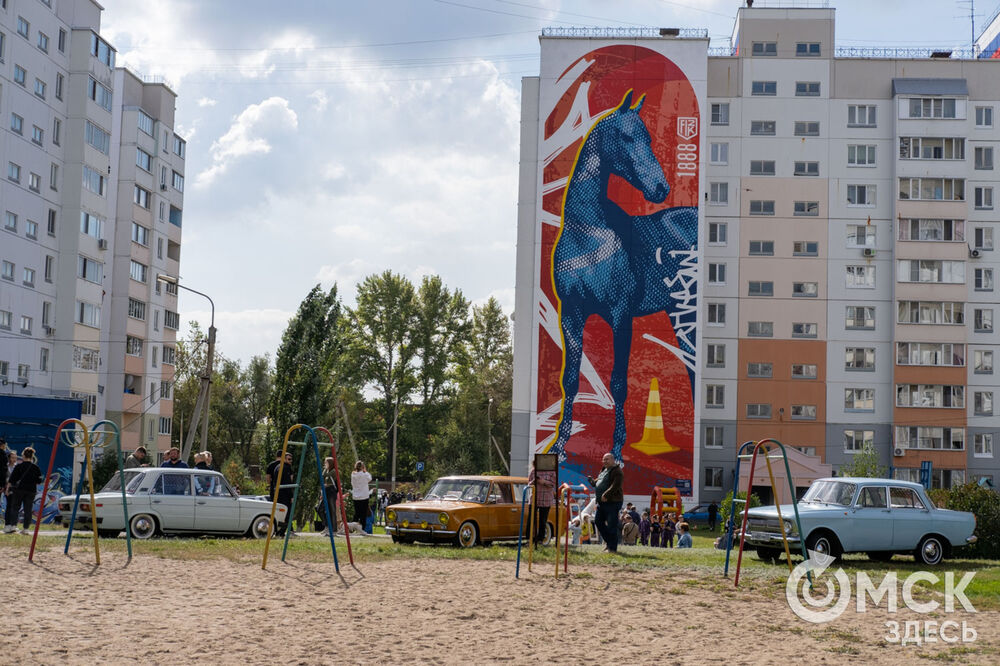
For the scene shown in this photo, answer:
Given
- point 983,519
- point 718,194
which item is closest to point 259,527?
point 983,519

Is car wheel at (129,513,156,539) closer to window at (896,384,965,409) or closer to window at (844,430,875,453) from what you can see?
window at (844,430,875,453)

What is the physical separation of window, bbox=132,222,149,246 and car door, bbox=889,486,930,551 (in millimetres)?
60680

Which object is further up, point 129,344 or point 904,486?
point 129,344

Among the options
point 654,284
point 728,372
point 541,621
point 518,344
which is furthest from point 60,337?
point 541,621

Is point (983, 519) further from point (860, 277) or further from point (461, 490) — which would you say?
point (860, 277)

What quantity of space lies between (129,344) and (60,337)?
30.1 feet

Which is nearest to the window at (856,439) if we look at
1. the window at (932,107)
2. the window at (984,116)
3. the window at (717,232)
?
the window at (717,232)

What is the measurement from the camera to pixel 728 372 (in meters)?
71.8

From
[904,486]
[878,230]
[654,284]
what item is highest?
[878,230]

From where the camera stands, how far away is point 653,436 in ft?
219

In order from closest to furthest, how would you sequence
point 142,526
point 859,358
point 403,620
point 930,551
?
point 403,620, point 930,551, point 142,526, point 859,358

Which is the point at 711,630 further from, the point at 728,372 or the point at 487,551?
the point at 728,372

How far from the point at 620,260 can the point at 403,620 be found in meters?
56.2

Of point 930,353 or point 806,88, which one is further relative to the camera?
point 806,88
